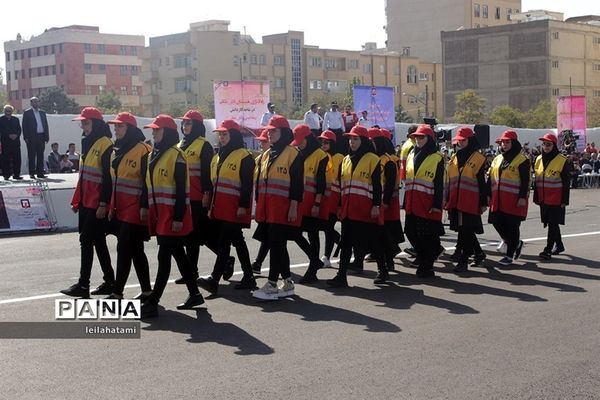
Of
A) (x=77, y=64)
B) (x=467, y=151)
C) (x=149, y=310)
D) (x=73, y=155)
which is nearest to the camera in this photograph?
(x=149, y=310)

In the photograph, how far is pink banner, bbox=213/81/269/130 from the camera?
28516 mm

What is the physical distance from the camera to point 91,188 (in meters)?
9.95

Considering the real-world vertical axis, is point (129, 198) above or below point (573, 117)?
below

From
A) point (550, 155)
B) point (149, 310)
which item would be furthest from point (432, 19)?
point (149, 310)

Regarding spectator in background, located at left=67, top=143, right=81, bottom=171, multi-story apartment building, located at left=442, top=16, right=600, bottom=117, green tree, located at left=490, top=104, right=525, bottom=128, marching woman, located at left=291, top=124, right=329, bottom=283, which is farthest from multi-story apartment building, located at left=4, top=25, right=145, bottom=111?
marching woman, located at left=291, top=124, right=329, bottom=283

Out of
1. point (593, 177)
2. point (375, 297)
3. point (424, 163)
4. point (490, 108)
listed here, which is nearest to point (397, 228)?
point (424, 163)

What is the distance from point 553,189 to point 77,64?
109 metres

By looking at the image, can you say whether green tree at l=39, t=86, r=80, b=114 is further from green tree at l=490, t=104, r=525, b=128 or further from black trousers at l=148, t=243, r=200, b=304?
black trousers at l=148, t=243, r=200, b=304

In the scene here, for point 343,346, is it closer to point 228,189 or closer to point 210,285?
point 210,285

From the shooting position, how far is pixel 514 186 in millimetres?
13266

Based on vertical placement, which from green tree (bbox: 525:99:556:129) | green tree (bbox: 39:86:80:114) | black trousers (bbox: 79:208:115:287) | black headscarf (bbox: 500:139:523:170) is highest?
green tree (bbox: 39:86:80:114)

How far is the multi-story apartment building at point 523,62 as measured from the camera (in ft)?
320

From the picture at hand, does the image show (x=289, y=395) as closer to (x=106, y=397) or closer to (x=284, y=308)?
(x=106, y=397)

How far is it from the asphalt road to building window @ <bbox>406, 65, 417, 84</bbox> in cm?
10566
